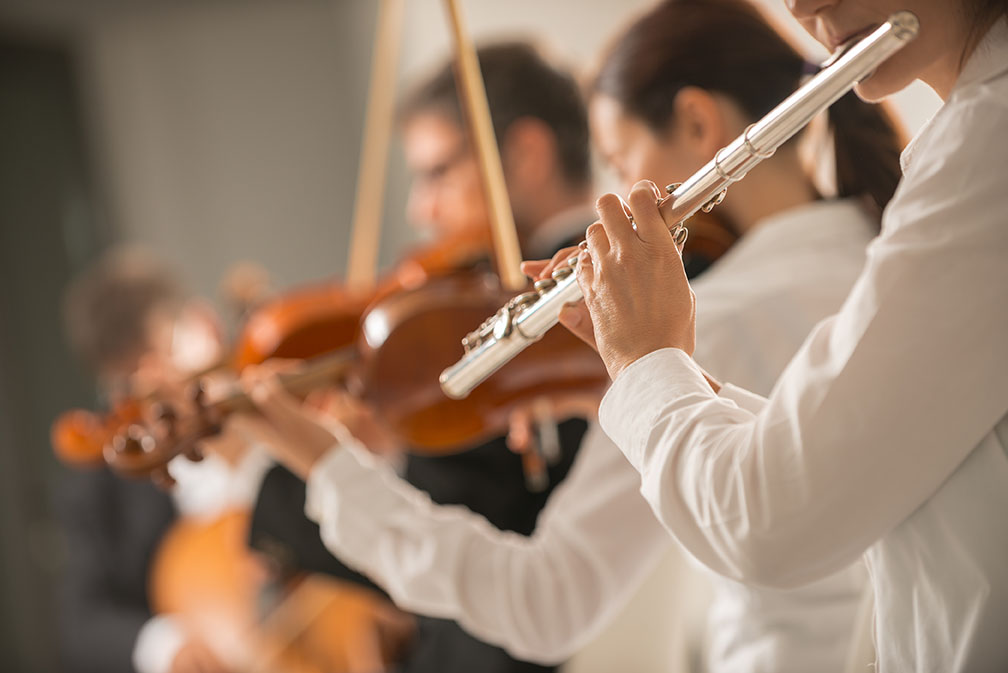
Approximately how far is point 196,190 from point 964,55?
2449 mm

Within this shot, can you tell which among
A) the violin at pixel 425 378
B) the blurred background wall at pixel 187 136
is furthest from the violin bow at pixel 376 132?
the blurred background wall at pixel 187 136

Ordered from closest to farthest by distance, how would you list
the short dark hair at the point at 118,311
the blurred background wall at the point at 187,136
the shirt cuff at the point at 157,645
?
the shirt cuff at the point at 157,645
the short dark hair at the point at 118,311
the blurred background wall at the point at 187,136

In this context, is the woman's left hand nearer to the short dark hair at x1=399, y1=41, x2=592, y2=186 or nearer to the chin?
the chin

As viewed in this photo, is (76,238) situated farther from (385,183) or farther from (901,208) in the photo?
(901,208)

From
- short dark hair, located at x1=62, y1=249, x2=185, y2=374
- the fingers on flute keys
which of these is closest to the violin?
the fingers on flute keys

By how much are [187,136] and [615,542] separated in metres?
2.27

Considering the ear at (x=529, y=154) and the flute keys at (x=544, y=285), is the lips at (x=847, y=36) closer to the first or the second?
the flute keys at (x=544, y=285)

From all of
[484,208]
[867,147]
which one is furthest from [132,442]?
[867,147]

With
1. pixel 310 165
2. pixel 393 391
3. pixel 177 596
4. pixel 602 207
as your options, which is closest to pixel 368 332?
pixel 393 391

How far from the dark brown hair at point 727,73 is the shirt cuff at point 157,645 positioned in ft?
3.72

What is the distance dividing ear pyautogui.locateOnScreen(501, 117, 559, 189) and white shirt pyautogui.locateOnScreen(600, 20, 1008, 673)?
20.7 inches

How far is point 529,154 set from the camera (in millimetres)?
1006

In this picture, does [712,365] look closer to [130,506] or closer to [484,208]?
[484,208]

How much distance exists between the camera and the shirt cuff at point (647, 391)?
0.47m
